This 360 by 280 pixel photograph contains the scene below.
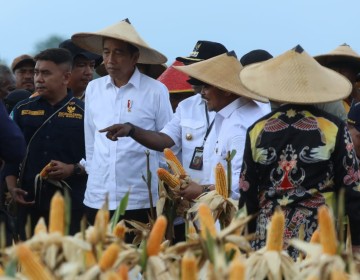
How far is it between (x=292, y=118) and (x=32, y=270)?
90.1 inches

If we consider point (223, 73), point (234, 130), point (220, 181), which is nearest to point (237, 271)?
point (220, 181)

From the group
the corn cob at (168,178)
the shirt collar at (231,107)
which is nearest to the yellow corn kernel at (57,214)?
the corn cob at (168,178)

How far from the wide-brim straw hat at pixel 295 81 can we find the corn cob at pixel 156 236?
6.09ft

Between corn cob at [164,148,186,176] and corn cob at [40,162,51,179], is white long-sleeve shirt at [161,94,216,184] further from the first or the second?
corn cob at [40,162,51,179]

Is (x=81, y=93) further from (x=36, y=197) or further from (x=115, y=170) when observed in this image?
(x=115, y=170)

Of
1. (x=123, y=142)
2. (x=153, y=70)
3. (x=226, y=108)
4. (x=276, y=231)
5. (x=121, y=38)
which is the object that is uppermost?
(x=121, y=38)

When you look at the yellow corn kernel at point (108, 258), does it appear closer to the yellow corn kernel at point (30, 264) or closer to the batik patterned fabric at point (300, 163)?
the yellow corn kernel at point (30, 264)

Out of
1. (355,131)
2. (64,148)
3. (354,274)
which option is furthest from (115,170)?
(354,274)

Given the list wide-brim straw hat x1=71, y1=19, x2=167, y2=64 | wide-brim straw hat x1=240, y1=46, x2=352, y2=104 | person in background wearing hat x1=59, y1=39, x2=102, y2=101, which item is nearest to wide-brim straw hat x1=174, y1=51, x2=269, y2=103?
wide-brim straw hat x1=71, y1=19, x2=167, y2=64

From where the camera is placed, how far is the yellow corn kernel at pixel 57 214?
8.12 ft

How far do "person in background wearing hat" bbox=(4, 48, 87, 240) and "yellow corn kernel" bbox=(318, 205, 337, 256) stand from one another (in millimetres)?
4347

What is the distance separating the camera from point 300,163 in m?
4.28

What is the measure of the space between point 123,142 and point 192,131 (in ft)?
1.38

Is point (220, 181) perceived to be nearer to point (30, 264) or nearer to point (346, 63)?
point (346, 63)
